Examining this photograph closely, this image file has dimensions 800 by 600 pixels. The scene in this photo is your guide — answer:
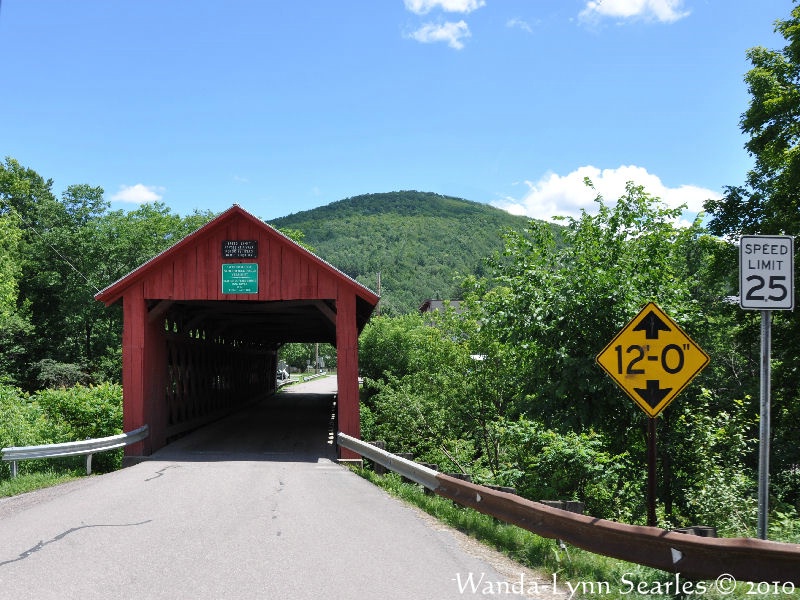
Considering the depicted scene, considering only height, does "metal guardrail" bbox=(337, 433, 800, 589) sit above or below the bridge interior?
above

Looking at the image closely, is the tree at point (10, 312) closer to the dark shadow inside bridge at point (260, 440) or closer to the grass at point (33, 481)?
the dark shadow inside bridge at point (260, 440)

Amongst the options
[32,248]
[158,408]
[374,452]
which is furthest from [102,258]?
[374,452]

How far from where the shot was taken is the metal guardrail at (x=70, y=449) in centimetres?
1010

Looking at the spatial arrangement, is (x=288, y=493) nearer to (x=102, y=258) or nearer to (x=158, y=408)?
(x=158, y=408)

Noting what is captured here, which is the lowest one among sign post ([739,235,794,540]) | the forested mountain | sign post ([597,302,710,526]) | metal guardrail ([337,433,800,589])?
metal guardrail ([337,433,800,589])

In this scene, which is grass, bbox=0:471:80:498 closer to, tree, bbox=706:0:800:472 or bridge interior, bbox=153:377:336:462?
bridge interior, bbox=153:377:336:462

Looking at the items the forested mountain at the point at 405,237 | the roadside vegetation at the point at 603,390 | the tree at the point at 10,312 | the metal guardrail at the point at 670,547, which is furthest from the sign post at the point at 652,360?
the forested mountain at the point at 405,237

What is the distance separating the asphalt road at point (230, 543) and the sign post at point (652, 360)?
1.81 metres

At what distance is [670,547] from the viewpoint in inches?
178

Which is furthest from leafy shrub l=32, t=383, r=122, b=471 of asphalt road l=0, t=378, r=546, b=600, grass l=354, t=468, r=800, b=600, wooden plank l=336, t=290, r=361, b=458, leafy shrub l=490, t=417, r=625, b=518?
grass l=354, t=468, r=800, b=600

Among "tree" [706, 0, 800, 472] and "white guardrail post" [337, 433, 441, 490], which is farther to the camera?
"tree" [706, 0, 800, 472]

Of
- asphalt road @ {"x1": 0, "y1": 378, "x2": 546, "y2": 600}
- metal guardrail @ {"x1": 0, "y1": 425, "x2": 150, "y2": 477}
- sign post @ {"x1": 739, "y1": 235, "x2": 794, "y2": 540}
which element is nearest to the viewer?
asphalt road @ {"x1": 0, "y1": 378, "x2": 546, "y2": 600}

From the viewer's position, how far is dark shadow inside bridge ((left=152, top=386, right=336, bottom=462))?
43.8ft

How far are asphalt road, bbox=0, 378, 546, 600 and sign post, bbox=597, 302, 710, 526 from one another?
181cm
